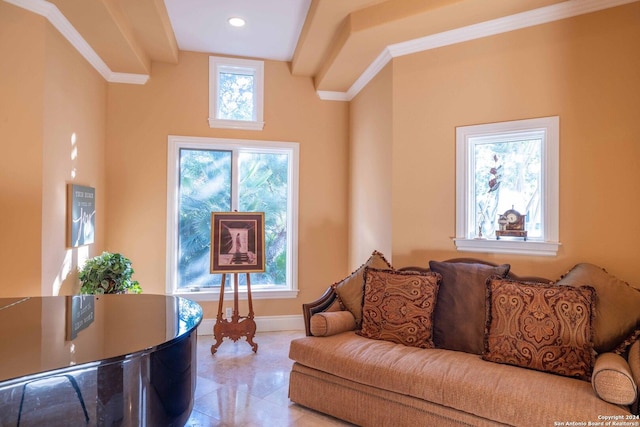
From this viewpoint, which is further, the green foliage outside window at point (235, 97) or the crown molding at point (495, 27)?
the green foliage outside window at point (235, 97)

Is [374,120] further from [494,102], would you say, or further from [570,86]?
[570,86]

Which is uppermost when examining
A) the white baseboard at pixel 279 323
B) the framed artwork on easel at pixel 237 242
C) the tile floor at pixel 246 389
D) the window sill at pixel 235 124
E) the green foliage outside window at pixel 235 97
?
the green foliage outside window at pixel 235 97

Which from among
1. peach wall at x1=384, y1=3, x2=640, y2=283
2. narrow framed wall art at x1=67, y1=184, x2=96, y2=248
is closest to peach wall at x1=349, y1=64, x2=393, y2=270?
peach wall at x1=384, y1=3, x2=640, y2=283

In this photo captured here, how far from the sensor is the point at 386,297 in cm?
264

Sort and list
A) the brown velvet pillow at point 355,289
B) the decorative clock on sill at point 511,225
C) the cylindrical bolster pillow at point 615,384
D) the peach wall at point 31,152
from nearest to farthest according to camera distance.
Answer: the cylindrical bolster pillow at point 615,384, the peach wall at point 31,152, the decorative clock on sill at point 511,225, the brown velvet pillow at point 355,289

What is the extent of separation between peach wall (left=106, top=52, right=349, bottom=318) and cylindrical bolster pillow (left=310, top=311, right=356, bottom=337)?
157 cm

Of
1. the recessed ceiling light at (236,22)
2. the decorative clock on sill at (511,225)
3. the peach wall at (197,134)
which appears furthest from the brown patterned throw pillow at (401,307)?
the recessed ceiling light at (236,22)

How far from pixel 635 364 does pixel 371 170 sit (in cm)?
252

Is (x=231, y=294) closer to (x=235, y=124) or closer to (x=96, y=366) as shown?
(x=235, y=124)

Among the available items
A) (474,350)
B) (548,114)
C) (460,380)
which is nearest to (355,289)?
(474,350)

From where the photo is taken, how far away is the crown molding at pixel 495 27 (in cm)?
248

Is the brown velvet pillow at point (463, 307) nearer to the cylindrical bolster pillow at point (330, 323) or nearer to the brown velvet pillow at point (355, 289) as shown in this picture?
the brown velvet pillow at point (355, 289)

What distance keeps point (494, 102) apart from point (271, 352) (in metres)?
3.13

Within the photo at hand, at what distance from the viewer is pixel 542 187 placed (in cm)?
268
